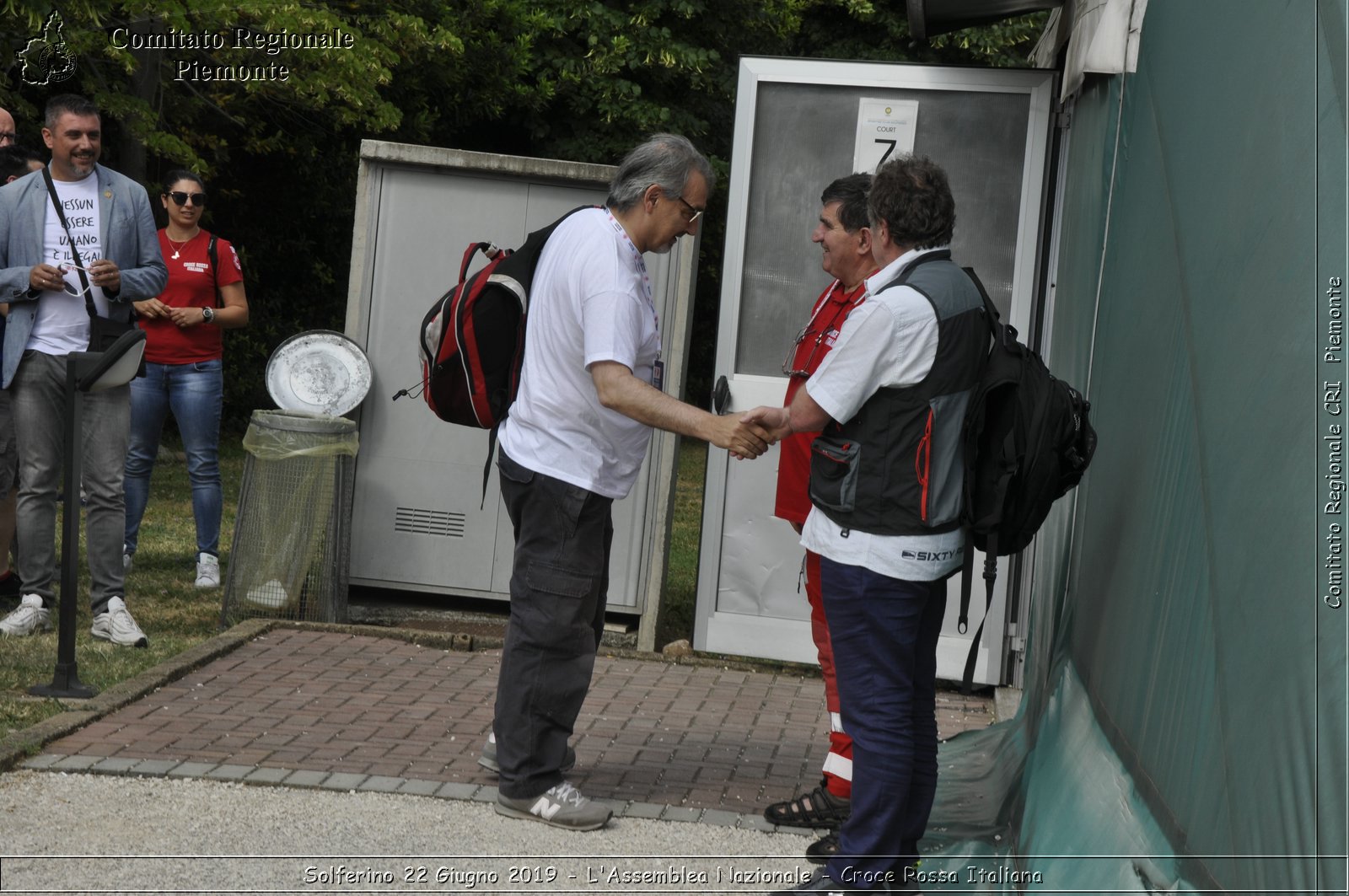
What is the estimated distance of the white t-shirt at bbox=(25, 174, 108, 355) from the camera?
628cm

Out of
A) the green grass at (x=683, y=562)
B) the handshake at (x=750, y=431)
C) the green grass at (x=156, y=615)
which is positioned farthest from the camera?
the green grass at (x=683, y=562)

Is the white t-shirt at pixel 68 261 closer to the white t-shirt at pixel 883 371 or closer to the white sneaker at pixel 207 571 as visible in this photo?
the white sneaker at pixel 207 571

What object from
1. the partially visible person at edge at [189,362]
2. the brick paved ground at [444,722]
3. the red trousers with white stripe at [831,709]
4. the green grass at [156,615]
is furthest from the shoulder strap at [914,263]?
the partially visible person at edge at [189,362]

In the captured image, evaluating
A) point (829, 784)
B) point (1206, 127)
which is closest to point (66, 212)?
point (829, 784)

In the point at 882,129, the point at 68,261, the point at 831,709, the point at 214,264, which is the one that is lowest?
the point at 831,709

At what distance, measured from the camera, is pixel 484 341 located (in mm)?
4430

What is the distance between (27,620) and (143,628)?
56 centimetres

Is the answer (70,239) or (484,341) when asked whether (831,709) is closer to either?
(484,341)

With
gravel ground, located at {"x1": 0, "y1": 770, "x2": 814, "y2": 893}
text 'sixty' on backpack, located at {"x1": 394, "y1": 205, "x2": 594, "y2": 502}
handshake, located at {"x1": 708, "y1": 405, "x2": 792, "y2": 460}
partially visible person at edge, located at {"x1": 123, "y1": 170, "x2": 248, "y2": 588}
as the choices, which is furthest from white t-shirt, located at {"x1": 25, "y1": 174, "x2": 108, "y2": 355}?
handshake, located at {"x1": 708, "y1": 405, "x2": 792, "y2": 460}

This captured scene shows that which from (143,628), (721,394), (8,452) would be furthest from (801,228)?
(8,452)

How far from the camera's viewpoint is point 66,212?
6.31 m

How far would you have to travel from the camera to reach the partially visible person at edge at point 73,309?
6.24 metres

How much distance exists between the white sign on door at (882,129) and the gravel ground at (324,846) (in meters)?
3.36

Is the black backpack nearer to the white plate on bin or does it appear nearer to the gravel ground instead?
the gravel ground
